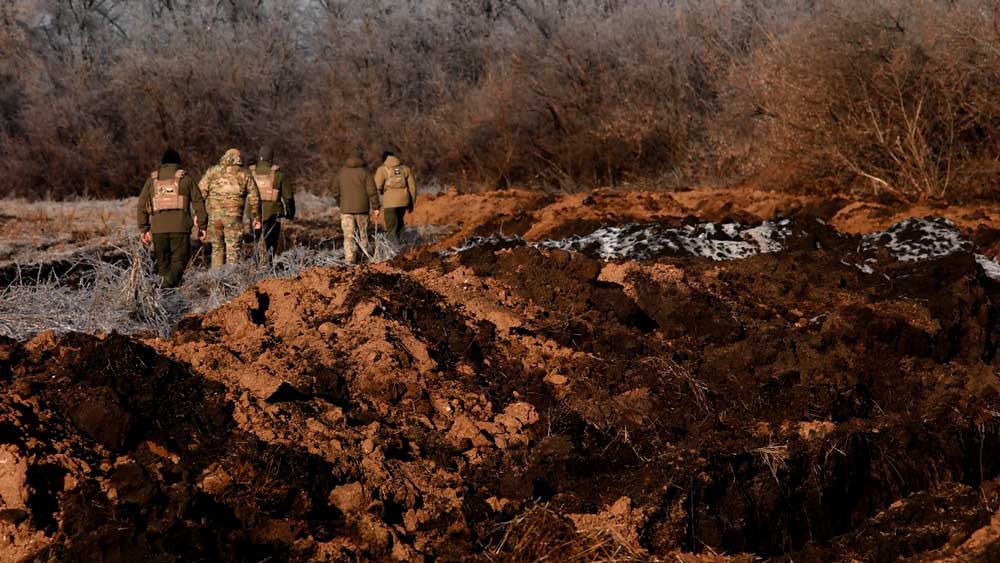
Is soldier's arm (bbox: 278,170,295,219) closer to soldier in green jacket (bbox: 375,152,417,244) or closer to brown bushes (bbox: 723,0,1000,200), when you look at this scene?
soldier in green jacket (bbox: 375,152,417,244)

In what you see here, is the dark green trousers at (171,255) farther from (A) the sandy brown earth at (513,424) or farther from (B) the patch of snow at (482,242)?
(A) the sandy brown earth at (513,424)

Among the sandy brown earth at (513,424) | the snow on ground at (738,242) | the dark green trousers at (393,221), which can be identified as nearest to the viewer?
the sandy brown earth at (513,424)

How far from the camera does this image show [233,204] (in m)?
12.4

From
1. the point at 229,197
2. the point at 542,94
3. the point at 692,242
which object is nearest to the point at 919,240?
the point at 692,242

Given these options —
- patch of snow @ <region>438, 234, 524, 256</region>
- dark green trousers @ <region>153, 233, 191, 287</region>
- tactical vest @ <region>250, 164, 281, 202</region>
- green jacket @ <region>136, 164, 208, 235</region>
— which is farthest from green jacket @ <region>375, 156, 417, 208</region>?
dark green trousers @ <region>153, 233, 191, 287</region>

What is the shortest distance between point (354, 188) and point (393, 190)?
692mm

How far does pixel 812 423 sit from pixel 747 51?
24.5m

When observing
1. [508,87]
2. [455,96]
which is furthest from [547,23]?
[508,87]

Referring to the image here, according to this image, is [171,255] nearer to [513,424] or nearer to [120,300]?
[120,300]

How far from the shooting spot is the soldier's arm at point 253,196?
12461 millimetres

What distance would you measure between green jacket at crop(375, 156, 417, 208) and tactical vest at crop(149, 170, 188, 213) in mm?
2898

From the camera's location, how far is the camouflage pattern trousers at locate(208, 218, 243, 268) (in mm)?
12469

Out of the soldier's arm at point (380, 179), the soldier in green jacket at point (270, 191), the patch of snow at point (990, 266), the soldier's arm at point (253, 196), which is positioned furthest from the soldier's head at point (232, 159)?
the patch of snow at point (990, 266)

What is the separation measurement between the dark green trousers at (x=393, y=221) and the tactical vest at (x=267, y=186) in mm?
1284
